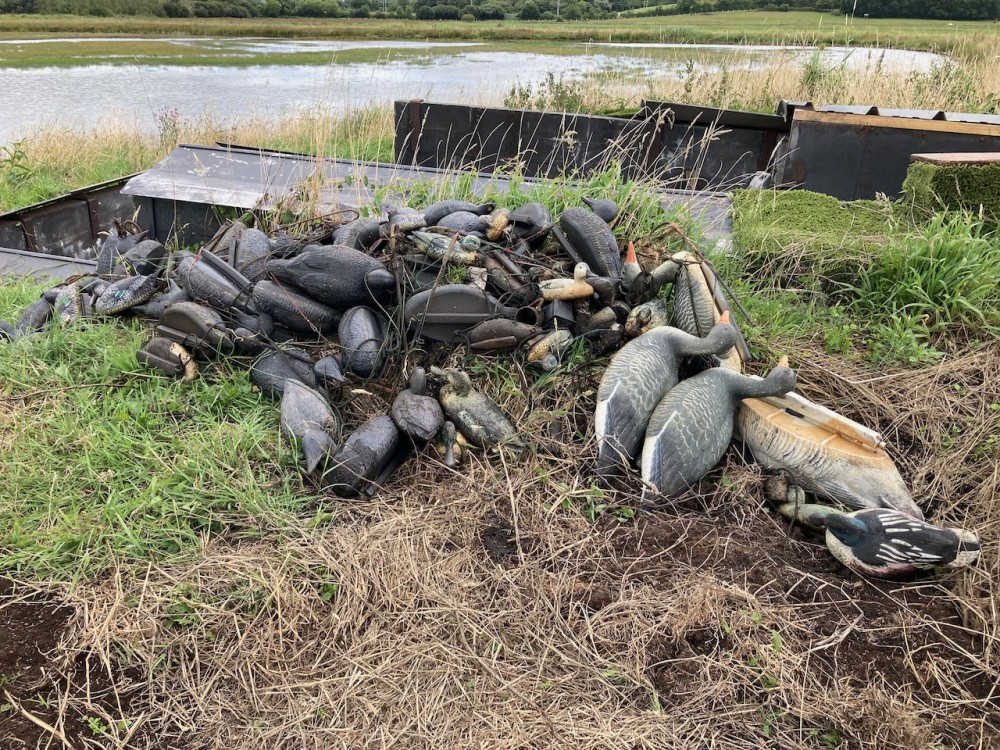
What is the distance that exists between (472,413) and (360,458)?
50cm

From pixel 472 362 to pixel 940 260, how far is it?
8.06 feet

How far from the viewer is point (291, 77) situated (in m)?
18.6

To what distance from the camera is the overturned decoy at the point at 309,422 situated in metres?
2.57

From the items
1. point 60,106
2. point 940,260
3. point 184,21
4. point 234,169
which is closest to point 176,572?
point 940,260

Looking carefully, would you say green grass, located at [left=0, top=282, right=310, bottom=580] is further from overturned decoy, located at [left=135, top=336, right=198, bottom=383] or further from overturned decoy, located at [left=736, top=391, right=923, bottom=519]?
overturned decoy, located at [left=736, top=391, right=923, bottom=519]

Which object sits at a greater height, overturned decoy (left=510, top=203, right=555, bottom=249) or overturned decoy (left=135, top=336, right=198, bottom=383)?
overturned decoy (left=510, top=203, right=555, bottom=249)

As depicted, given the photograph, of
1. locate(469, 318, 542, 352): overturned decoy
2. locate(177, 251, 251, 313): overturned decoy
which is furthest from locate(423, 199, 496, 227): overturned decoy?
locate(177, 251, 251, 313): overturned decoy

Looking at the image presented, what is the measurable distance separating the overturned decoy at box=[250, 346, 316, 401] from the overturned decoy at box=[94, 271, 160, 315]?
38.3 inches

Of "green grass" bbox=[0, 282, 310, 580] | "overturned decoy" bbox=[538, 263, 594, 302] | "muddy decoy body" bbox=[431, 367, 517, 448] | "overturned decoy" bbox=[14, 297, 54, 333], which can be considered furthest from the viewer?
"overturned decoy" bbox=[14, 297, 54, 333]

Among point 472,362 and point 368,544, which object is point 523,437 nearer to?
point 472,362

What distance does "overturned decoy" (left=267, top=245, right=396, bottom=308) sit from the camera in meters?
3.07

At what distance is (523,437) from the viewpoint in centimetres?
274

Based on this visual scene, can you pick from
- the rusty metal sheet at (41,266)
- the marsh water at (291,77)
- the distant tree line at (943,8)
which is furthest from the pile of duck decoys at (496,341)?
the distant tree line at (943,8)

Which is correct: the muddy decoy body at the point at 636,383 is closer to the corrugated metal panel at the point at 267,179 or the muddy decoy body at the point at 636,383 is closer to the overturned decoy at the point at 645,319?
the overturned decoy at the point at 645,319
